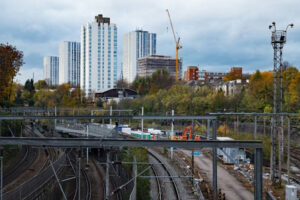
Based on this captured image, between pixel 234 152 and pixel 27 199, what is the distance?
12.8 m

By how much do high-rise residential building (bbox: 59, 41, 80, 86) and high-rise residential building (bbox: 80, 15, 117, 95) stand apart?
148 ft

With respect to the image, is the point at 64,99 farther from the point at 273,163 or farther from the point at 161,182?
the point at 273,163

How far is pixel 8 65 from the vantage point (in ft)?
97.5

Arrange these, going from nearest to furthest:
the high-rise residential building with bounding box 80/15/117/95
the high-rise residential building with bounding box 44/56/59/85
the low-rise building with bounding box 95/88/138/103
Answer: the low-rise building with bounding box 95/88/138/103, the high-rise residential building with bounding box 80/15/117/95, the high-rise residential building with bounding box 44/56/59/85

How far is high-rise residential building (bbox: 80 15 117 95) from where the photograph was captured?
74.6 metres

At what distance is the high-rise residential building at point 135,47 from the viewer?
124750 mm

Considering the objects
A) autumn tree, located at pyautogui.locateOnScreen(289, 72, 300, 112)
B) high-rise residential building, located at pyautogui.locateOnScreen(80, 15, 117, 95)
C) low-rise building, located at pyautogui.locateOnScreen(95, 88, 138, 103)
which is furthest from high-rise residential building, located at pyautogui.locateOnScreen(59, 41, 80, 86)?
autumn tree, located at pyautogui.locateOnScreen(289, 72, 300, 112)

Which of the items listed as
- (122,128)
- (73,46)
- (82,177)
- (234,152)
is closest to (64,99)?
(122,128)

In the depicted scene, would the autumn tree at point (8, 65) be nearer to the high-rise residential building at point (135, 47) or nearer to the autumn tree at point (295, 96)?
the autumn tree at point (295, 96)

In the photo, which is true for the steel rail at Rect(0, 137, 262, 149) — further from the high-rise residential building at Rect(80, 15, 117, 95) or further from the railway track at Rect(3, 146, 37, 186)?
the high-rise residential building at Rect(80, 15, 117, 95)

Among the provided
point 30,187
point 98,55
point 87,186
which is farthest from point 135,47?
point 30,187

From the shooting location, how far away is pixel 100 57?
75.0 metres

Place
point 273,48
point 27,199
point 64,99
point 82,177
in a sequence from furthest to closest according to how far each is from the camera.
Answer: point 64,99 < point 82,177 < point 273,48 < point 27,199

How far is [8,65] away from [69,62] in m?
94.8
